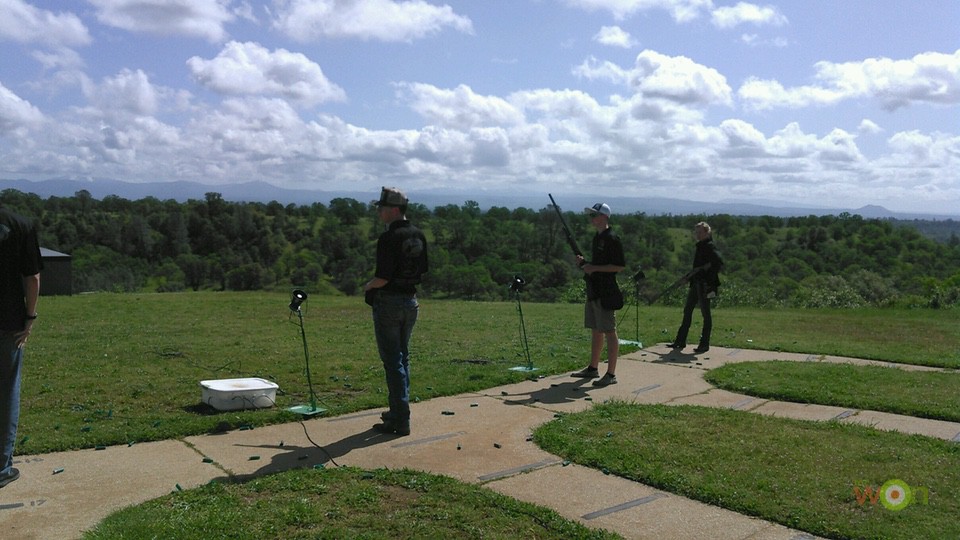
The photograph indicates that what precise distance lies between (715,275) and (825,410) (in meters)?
3.94

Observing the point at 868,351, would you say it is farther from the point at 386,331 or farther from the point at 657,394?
the point at 386,331

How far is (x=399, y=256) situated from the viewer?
21.4 feet

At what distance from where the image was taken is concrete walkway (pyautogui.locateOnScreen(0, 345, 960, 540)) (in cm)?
470

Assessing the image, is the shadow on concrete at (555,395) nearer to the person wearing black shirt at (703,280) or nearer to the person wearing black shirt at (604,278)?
the person wearing black shirt at (604,278)

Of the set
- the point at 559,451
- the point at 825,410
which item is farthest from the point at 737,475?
the point at 825,410

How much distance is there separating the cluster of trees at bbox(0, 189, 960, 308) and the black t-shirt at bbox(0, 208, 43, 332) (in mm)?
33460

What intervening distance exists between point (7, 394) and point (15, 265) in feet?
3.06

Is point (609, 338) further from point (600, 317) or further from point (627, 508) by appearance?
point (627, 508)

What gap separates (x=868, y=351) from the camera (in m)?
12.1

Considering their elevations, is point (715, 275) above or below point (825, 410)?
above

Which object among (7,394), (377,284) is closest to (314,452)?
(377,284)

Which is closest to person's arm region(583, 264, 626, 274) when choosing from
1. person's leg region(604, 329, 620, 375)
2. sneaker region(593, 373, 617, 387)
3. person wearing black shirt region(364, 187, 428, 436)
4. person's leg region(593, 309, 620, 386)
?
person's leg region(593, 309, 620, 386)

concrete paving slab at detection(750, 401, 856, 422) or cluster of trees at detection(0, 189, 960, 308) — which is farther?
cluster of trees at detection(0, 189, 960, 308)

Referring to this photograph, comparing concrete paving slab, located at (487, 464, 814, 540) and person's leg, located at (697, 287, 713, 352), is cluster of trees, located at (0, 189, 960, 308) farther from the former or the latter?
concrete paving slab, located at (487, 464, 814, 540)
